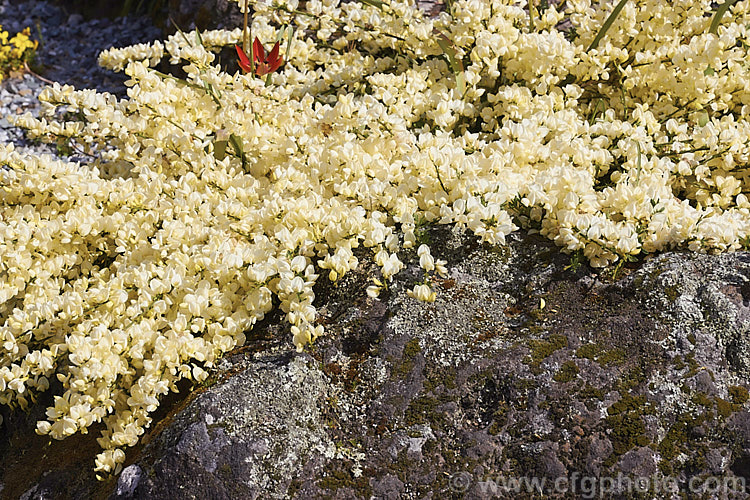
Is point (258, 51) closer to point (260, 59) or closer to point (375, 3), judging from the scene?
point (260, 59)

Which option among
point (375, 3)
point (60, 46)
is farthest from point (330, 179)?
point (60, 46)

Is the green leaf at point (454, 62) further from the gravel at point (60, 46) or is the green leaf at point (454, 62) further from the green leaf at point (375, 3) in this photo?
the gravel at point (60, 46)

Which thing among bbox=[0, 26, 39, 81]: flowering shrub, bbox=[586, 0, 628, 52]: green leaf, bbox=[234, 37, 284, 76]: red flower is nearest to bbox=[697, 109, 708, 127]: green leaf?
bbox=[586, 0, 628, 52]: green leaf

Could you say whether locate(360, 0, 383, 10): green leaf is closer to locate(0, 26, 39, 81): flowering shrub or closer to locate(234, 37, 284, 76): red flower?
locate(234, 37, 284, 76): red flower

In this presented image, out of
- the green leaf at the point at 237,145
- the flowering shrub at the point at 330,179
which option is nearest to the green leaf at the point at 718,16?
the flowering shrub at the point at 330,179

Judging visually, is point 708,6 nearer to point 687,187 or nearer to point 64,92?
point 687,187

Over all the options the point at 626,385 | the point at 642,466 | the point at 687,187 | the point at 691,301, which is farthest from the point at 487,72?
the point at 642,466

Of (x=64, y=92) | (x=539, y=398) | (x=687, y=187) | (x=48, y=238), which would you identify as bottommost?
(x=48, y=238)
